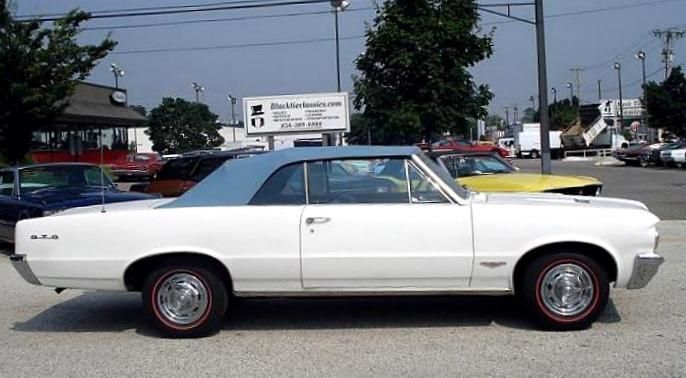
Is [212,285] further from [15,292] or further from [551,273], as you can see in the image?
[15,292]

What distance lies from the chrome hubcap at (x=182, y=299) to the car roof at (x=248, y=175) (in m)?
0.61

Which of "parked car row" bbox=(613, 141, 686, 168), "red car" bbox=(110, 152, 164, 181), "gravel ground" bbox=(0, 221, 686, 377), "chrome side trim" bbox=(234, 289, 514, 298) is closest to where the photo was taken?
"gravel ground" bbox=(0, 221, 686, 377)

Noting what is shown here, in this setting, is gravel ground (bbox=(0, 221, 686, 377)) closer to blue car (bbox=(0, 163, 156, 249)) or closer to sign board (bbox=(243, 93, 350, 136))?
blue car (bbox=(0, 163, 156, 249))

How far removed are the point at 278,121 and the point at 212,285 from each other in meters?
16.2

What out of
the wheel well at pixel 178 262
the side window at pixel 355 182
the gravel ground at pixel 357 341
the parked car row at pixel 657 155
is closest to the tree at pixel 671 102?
the parked car row at pixel 657 155

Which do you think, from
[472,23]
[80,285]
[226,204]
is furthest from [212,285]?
[472,23]

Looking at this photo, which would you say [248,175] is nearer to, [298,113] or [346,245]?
[346,245]

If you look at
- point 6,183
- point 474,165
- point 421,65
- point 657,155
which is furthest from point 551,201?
point 657,155

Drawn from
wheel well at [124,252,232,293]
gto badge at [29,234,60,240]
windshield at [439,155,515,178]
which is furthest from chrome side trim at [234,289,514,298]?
windshield at [439,155,515,178]

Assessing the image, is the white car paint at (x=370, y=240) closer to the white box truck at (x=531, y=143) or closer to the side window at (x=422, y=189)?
the side window at (x=422, y=189)

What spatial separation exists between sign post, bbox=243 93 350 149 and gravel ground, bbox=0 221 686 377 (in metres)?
14.5

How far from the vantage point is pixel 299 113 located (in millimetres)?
21984

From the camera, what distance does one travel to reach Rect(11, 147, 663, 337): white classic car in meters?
6.02

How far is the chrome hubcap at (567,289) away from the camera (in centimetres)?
607
